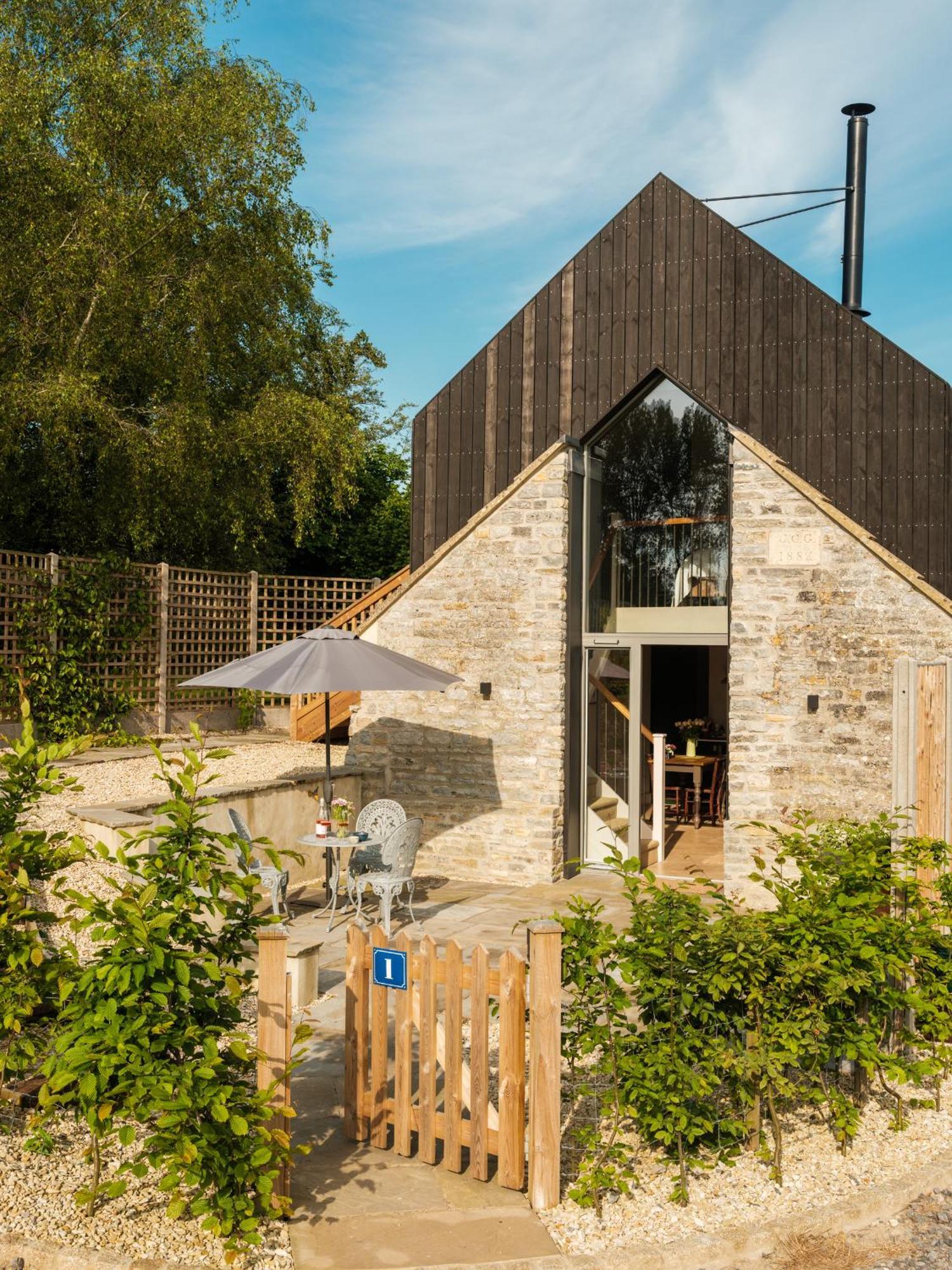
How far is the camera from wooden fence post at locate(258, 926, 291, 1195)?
13.4 ft

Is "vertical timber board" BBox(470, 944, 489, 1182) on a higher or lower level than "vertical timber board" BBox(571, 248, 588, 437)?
lower

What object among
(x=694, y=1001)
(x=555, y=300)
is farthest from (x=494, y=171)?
(x=694, y=1001)

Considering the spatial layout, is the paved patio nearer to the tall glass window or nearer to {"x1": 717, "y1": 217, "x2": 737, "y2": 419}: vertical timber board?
the tall glass window

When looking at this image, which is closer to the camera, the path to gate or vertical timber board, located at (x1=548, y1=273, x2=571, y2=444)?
the path to gate

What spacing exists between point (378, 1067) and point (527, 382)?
26.2 feet

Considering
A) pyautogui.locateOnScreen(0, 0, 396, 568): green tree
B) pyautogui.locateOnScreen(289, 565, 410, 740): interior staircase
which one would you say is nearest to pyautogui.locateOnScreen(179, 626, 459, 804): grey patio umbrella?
pyautogui.locateOnScreen(289, 565, 410, 740): interior staircase

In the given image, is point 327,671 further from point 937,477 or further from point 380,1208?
point 937,477

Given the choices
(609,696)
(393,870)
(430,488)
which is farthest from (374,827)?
(430,488)

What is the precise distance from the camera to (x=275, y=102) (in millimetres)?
18891

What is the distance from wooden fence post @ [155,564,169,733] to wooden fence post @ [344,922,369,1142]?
37.2ft

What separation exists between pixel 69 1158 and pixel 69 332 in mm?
13882

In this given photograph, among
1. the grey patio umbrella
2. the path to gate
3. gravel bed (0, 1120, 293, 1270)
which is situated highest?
the grey patio umbrella

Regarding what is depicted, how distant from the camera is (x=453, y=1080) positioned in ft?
14.6

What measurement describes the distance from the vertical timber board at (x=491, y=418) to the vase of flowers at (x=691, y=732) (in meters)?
4.78
